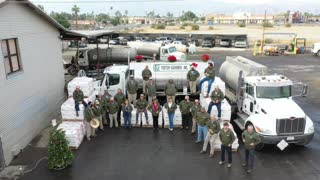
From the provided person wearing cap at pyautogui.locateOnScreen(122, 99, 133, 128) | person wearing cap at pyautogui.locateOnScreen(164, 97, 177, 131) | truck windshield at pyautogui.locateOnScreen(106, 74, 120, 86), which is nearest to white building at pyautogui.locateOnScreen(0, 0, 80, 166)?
truck windshield at pyautogui.locateOnScreen(106, 74, 120, 86)

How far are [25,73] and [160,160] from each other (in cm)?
737

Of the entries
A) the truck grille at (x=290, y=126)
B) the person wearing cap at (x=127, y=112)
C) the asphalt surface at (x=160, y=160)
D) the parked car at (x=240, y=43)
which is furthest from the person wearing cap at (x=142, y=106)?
the parked car at (x=240, y=43)

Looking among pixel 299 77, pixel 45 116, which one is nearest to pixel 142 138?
pixel 45 116

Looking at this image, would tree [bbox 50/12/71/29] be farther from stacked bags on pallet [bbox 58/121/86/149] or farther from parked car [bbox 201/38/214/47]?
stacked bags on pallet [bbox 58/121/86/149]

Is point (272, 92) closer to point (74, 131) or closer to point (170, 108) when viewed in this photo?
point (170, 108)

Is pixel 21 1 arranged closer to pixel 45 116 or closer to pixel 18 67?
pixel 18 67

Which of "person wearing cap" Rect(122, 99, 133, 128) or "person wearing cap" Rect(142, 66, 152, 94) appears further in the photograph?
"person wearing cap" Rect(142, 66, 152, 94)

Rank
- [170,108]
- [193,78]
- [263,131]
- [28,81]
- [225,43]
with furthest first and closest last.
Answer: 1. [225,43]
2. [193,78]
3. [170,108]
4. [28,81]
5. [263,131]

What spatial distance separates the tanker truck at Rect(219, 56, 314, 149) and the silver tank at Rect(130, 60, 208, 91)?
9.63ft

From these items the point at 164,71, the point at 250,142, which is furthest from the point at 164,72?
the point at 250,142

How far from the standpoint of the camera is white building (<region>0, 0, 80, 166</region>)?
41.2 feet

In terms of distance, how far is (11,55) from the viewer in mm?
13516

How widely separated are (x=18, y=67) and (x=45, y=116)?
136 inches

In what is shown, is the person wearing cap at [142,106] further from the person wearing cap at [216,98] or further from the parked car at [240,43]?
the parked car at [240,43]
